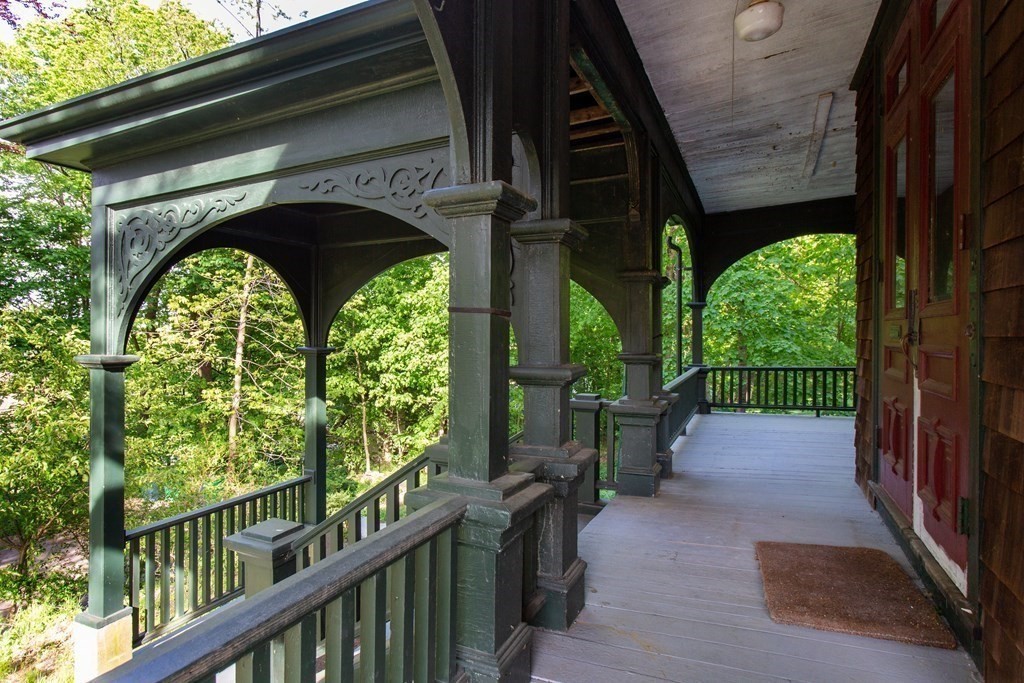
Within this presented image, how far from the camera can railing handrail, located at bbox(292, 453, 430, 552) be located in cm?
264

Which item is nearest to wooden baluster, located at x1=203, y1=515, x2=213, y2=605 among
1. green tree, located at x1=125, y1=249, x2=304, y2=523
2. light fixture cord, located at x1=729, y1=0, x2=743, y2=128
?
light fixture cord, located at x1=729, y1=0, x2=743, y2=128

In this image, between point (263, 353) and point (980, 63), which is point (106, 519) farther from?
point (263, 353)

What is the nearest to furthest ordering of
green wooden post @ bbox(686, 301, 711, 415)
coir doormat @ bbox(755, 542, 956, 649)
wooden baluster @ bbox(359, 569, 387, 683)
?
wooden baluster @ bbox(359, 569, 387, 683) < coir doormat @ bbox(755, 542, 956, 649) < green wooden post @ bbox(686, 301, 711, 415)

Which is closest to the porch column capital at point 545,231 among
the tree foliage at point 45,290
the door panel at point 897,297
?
the door panel at point 897,297

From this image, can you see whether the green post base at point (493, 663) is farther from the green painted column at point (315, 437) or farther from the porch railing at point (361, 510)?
the green painted column at point (315, 437)

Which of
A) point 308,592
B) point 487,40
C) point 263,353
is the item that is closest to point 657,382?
point 487,40

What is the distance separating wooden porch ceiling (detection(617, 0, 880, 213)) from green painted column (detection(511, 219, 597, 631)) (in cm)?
177

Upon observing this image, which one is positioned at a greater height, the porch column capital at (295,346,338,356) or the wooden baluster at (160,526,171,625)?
the porch column capital at (295,346,338,356)

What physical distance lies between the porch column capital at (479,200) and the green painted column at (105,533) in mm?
3191

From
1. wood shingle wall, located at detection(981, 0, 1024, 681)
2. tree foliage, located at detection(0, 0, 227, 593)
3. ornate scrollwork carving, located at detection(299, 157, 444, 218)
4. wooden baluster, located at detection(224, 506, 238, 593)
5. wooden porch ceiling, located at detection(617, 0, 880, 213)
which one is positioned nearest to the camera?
wood shingle wall, located at detection(981, 0, 1024, 681)

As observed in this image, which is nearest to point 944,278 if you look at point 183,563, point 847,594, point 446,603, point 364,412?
point 847,594

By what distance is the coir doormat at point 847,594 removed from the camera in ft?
6.98

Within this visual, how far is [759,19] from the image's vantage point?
2.85m

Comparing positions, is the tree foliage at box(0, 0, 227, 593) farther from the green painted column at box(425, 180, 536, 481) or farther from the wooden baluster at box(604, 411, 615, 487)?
the wooden baluster at box(604, 411, 615, 487)
